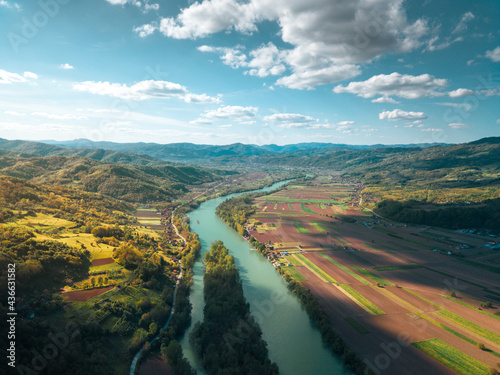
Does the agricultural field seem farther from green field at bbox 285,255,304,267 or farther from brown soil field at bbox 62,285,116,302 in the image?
brown soil field at bbox 62,285,116,302

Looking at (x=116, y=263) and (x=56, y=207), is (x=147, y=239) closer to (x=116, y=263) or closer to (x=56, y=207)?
(x=116, y=263)

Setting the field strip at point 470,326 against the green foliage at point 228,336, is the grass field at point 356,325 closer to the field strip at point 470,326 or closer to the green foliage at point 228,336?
the green foliage at point 228,336

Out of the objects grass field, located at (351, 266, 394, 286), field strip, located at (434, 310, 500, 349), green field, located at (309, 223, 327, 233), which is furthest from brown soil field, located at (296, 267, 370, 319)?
green field, located at (309, 223, 327, 233)

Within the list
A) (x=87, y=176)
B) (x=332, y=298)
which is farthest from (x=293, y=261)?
(x=87, y=176)

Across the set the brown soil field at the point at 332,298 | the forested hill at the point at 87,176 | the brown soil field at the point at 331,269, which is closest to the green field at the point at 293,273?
the brown soil field at the point at 332,298

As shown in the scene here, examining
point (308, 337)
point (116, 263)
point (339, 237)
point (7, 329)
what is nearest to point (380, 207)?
point (339, 237)

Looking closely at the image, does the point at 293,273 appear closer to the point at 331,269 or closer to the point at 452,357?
the point at 331,269

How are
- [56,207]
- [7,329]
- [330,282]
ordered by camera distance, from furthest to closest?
[56,207] < [330,282] < [7,329]
